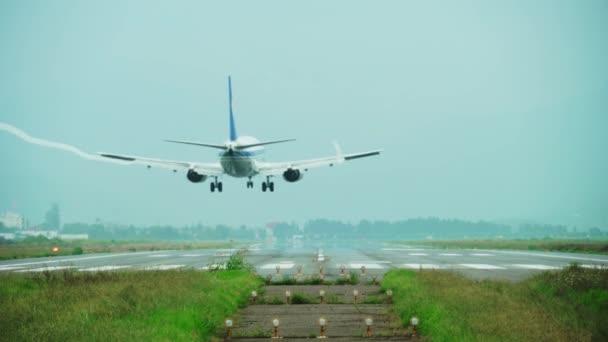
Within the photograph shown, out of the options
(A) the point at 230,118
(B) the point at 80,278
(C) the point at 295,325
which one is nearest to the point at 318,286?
(B) the point at 80,278

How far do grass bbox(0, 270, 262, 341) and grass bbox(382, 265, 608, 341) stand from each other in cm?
581

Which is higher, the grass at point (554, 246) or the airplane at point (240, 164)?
the airplane at point (240, 164)

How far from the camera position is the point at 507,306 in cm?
1903

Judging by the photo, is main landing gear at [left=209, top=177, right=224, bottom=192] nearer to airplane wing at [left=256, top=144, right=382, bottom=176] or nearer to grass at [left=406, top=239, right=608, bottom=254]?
airplane wing at [left=256, top=144, right=382, bottom=176]

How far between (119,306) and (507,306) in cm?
1077

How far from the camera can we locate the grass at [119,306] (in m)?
14.7

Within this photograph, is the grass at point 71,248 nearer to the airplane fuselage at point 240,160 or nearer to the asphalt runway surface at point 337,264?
the asphalt runway surface at point 337,264

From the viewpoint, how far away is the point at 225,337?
17.3 metres

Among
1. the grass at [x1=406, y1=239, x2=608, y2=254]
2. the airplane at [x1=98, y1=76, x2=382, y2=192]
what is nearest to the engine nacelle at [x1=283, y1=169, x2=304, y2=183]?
the airplane at [x1=98, y1=76, x2=382, y2=192]

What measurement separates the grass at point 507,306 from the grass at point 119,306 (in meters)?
5.81

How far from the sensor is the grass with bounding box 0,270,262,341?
1473cm

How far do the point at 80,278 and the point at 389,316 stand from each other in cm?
1353

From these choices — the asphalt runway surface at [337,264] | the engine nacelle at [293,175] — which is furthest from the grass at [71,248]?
the engine nacelle at [293,175]

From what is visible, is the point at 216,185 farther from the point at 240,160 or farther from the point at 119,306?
the point at 119,306
